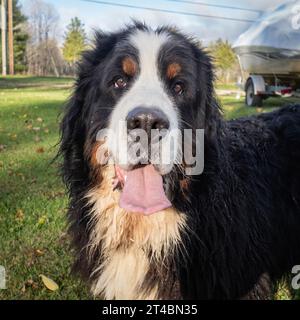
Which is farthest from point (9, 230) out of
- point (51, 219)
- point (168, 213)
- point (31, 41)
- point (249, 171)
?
point (31, 41)

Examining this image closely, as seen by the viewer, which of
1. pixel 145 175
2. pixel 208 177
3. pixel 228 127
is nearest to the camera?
pixel 145 175

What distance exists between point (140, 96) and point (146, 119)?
256 mm

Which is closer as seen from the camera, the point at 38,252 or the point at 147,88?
the point at 147,88

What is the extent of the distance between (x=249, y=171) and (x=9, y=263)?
214cm

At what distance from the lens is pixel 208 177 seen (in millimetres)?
2902

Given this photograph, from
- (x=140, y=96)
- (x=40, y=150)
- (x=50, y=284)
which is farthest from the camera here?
(x=40, y=150)

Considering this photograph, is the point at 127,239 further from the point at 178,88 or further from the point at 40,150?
the point at 40,150

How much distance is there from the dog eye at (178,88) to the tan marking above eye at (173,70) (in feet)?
0.21

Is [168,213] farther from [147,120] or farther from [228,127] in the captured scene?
[228,127]

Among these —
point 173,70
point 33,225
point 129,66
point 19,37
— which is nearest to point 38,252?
point 33,225

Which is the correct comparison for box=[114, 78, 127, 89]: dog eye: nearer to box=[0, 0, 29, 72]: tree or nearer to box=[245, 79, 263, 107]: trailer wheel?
A: box=[245, 79, 263, 107]: trailer wheel

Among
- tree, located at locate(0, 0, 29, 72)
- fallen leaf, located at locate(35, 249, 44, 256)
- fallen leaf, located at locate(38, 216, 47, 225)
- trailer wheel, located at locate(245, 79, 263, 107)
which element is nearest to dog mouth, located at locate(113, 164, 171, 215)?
fallen leaf, located at locate(35, 249, 44, 256)

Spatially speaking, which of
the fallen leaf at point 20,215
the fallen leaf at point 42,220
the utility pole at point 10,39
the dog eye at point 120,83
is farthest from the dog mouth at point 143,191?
the utility pole at point 10,39

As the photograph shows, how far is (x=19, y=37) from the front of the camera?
52469mm
